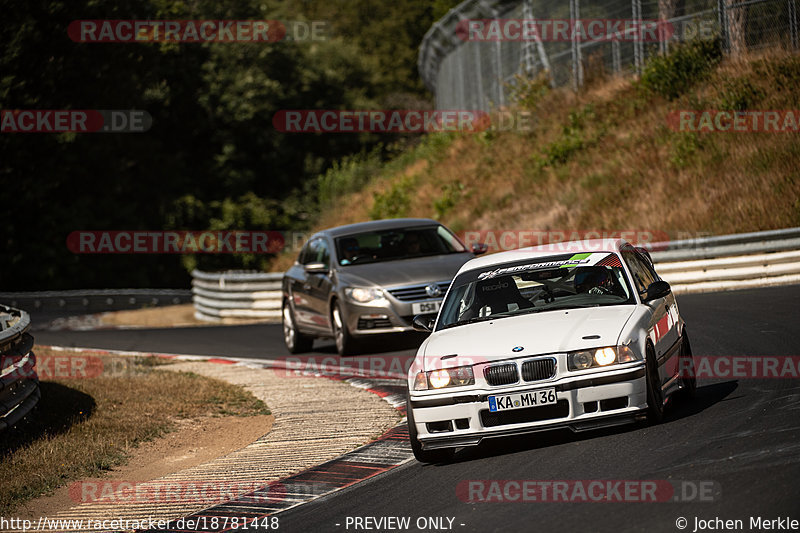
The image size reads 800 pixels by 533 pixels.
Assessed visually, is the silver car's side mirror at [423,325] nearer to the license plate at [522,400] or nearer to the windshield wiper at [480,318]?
the windshield wiper at [480,318]

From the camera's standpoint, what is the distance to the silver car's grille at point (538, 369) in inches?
305

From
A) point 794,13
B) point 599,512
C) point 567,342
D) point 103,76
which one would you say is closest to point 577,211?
point 794,13

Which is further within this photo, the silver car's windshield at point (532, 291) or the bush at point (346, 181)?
the bush at point (346, 181)

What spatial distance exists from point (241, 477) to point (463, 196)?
2281 centimetres

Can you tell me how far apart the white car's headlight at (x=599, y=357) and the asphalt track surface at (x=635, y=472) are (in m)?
0.55

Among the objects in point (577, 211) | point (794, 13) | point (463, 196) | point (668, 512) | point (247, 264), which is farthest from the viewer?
point (247, 264)

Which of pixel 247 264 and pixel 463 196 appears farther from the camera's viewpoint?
pixel 247 264

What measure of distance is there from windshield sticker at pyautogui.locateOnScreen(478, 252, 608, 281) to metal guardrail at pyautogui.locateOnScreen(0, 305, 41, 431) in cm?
423

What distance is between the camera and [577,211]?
1001 inches

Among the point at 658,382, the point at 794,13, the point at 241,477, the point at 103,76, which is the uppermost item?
the point at 103,76

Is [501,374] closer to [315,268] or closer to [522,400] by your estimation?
[522,400]

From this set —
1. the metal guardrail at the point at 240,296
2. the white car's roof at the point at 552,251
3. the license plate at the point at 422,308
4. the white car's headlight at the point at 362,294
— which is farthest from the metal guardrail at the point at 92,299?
the white car's roof at the point at 552,251

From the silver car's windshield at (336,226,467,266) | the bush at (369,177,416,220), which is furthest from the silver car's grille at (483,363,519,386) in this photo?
the bush at (369,177,416,220)

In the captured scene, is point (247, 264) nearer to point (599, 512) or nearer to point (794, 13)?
point (794, 13)
